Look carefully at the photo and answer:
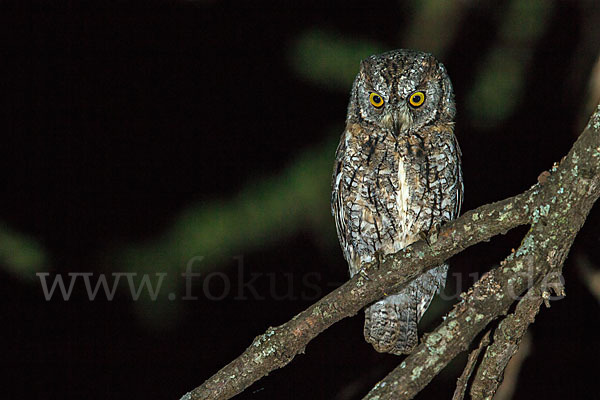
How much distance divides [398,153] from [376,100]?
250mm

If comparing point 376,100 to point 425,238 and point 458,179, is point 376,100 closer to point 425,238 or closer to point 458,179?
point 458,179

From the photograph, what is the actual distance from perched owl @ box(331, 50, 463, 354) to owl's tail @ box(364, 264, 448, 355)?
1.30 feet

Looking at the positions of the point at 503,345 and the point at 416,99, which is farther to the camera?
the point at 416,99

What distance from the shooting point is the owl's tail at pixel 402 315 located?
9.73 ft

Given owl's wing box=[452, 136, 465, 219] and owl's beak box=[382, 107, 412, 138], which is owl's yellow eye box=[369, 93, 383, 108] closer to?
owl's beak box=[382, 107, 412, 138]

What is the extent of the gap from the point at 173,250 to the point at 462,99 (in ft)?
5.64

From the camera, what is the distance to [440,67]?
2.55 metres

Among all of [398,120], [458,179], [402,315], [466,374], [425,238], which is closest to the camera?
[466,374]

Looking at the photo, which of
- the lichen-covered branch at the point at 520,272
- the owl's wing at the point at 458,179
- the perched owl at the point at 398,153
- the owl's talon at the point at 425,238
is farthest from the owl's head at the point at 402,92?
the lichen-covered branch at the point at 520,272

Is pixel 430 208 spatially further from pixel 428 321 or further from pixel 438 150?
pixel 428 321

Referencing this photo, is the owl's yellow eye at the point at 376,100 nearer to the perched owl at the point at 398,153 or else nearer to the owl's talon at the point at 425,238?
the perched owl at the point at 398,153

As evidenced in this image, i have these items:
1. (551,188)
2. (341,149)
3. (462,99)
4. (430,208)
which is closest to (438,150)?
(430,208)

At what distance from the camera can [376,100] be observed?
2.53m

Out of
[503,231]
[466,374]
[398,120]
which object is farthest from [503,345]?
[398,120]
